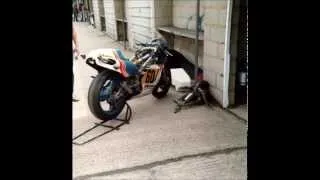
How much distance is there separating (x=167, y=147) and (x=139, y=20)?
13.1 ft

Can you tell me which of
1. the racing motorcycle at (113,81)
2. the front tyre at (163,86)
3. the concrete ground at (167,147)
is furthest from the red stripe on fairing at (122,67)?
the front tyre at (163,86)

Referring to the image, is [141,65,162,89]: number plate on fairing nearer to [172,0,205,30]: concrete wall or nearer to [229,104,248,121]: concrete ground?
[229,104,248,121]: concrete ground

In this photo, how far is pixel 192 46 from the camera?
4.05 m

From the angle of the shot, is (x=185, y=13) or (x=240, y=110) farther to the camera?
(x=185, y=13)

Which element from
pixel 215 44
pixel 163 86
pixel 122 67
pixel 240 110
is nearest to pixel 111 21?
pixel 163 86

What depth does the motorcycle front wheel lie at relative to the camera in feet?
8.67

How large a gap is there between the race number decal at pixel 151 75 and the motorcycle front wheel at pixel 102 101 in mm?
483

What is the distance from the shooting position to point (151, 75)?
3.27m

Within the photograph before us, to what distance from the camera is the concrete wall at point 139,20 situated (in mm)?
5242

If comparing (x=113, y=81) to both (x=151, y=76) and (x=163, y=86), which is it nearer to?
(x=151, y=76)

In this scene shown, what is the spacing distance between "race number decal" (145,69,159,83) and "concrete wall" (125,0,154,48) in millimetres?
1920

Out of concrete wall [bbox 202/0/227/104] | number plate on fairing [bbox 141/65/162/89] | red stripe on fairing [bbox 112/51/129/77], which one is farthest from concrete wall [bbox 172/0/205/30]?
red stripe on fairing [bbox 112/51/129/77]
